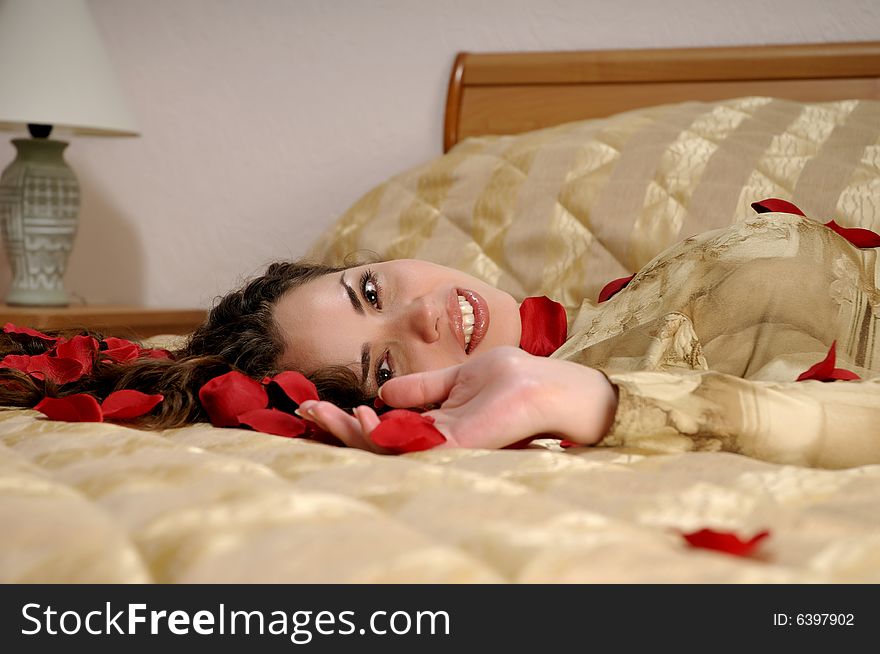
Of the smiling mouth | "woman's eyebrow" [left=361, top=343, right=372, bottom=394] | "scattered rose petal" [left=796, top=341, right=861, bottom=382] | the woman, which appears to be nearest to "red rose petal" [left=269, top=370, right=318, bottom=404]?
the woman

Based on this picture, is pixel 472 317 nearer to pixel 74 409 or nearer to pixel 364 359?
pixel 364 359

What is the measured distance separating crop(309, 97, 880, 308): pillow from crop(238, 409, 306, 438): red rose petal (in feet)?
2.47

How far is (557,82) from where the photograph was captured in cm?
217

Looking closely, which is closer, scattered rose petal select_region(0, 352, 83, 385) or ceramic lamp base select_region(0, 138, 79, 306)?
scattered rose petal select_region(0, 352, 83, 385)

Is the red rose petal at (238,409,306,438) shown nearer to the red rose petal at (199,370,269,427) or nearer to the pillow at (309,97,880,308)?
the red rose petal at (199,370,269,427)

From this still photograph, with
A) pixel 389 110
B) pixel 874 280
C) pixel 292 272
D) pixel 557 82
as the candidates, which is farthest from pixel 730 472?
pixel 389 110

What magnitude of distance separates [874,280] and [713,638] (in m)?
0.85

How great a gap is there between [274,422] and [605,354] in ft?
1.43

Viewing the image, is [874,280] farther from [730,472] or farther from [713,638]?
[713,638]

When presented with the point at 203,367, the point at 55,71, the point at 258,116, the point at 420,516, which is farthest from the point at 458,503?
the point at 258,116

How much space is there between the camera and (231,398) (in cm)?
99

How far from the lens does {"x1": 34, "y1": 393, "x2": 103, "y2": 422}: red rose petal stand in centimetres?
95

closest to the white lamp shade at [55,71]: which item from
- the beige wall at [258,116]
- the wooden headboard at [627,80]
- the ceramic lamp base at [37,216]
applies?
the ceramic lamp base at [37,216]

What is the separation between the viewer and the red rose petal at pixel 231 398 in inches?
38.8
